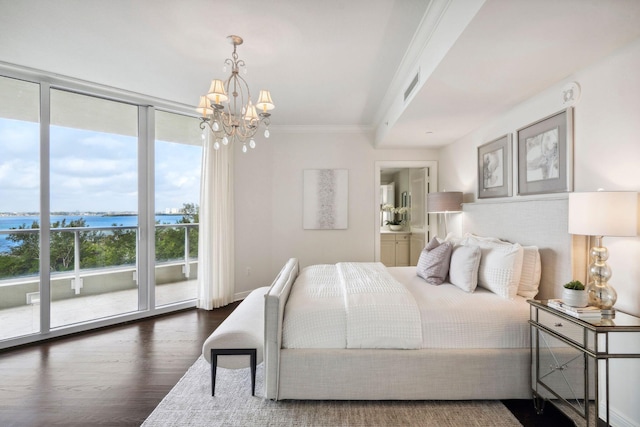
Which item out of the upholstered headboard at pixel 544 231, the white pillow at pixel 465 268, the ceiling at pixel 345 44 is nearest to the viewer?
the ceiling at pixel 345 44

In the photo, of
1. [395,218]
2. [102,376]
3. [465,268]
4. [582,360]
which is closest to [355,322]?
[465,268]

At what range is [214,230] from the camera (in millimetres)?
4082

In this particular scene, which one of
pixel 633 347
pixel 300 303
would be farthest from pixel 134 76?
pixel 633 347

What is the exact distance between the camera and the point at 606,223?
5.22 feet

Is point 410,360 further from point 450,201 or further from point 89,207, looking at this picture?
point 89,207

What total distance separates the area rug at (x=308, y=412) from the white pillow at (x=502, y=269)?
78cm

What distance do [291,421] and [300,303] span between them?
27.9 inches

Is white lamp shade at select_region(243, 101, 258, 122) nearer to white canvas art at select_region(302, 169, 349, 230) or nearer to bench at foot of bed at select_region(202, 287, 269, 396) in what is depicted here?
bench at foot of bed at select_region(202, 287, 269, 396)

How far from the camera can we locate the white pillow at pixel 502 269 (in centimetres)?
225

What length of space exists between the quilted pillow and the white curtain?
263cm

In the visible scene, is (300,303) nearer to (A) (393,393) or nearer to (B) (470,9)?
(A) (393,393)

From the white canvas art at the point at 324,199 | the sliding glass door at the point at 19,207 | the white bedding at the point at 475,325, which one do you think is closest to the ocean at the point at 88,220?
the sliding glass door at the point at 19,207

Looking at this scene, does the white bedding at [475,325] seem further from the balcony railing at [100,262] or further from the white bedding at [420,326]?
the balcony railing at [100,262]

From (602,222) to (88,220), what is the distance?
453 cm
